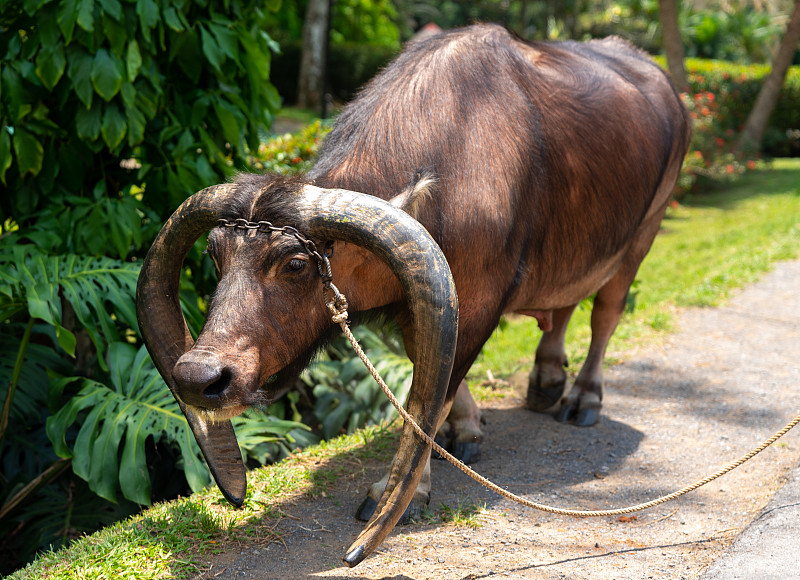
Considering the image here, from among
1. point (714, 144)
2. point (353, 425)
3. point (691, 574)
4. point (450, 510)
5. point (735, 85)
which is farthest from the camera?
point (735, 85)

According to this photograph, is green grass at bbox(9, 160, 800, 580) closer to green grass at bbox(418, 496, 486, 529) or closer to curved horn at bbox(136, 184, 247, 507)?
green grass at bbox(418, 496, 486, 529)

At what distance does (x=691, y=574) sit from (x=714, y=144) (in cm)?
1413

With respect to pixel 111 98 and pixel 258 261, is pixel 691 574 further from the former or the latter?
pixel 111 98

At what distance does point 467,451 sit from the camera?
15.1ft

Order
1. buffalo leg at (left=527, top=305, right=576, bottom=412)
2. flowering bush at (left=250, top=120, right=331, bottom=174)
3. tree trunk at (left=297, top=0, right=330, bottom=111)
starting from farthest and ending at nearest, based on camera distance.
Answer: tree trunk at (left=297, top=0, right=330, bottom=111) < flowering bush at (left=250, top=120, right=331, bottom=174) < buffalo leg at (left=527, top=305, right=576, bottom=412)

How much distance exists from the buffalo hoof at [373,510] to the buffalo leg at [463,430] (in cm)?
77

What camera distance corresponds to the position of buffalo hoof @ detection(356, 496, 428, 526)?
12.5ft

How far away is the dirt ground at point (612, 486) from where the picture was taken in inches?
137

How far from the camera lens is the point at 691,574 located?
3.40m

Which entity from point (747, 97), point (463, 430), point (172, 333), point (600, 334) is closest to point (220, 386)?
point (172, 333)

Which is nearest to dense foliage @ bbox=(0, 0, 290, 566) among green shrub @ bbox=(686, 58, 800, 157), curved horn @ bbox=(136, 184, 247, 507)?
curved horn @ bbox=(136, 184, 247, 507)

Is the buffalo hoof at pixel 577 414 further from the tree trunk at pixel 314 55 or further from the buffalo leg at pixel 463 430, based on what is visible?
the tree trunk at pixel 314 55

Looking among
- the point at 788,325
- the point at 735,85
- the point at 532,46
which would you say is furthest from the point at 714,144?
the point at 532,46

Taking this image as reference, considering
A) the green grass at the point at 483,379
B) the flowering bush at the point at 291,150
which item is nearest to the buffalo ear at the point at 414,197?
the green grass at the point at 483,379
